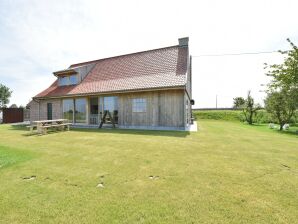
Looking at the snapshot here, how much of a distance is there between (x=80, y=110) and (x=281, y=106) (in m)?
19.6

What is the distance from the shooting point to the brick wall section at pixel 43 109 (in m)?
17.5

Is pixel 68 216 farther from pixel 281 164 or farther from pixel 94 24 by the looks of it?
pixel 94 24

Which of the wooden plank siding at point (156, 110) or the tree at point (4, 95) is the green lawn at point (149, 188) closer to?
the wooden plank siding at point (156, 110)

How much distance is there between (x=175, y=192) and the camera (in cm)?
321

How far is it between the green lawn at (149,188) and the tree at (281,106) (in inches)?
554

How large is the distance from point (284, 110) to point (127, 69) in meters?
16.1

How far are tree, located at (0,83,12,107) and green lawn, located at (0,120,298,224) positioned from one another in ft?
188

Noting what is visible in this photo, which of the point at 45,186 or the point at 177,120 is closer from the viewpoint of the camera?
the point at 45,186

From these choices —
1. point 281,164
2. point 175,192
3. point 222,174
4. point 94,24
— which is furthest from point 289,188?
point 94,24

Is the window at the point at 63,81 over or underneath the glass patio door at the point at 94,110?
over

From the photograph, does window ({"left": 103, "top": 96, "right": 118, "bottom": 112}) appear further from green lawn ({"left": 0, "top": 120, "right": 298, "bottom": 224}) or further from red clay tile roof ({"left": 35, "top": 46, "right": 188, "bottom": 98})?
green lawn ({"left": 0, "top": 120, "right": 298, "bottom": 224})

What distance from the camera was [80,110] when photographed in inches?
640

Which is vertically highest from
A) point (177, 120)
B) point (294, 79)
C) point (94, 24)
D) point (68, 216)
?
point (94, 24)

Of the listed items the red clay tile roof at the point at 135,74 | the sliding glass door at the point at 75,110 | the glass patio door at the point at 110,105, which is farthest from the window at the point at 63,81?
the glass patio door at the point at 110,105
